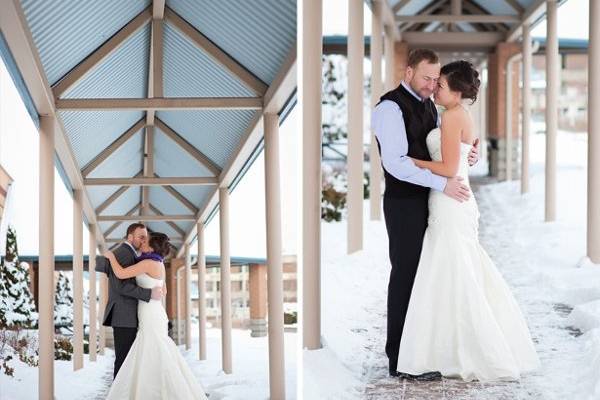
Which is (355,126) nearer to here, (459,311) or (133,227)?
(133,227)

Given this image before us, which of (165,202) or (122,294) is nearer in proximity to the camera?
(122,294)

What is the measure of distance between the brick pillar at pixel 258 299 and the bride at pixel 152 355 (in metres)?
1.00

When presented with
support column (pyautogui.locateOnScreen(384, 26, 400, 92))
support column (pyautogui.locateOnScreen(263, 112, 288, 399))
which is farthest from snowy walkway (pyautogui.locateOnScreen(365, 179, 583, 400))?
support column (pyautogui.locateOnScreen(384, 26, 400, 92))

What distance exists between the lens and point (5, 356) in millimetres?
4379

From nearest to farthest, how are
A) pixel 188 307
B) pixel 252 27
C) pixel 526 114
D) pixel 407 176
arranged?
pixel 407 176 < pixel 188 307 < pixel 252 27 < pixel 526 114

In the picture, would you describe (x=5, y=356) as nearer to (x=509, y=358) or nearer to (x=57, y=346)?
(x=57, y=346)

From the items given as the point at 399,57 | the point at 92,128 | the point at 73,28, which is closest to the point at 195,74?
the point at 73,28

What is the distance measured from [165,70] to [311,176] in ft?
4.69

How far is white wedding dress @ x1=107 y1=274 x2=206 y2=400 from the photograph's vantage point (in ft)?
14.4

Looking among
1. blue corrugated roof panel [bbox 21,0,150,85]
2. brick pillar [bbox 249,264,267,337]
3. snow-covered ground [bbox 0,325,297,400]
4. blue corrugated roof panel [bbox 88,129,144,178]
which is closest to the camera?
snow-covered ground [bbox 0,325,297,400]

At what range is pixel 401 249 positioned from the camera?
13.6ft

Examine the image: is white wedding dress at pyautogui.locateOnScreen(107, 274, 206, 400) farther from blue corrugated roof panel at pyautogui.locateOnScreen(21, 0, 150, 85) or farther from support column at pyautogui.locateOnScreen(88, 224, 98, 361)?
blue corrugated roof panel at pyautogui.locateOnScreen(21, 0, 150, 85)

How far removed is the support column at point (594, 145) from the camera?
7602 mm

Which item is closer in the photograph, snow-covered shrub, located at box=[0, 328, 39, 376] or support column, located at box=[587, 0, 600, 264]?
snow-covered shrub, located at box=[0, 328, 39, 376]
